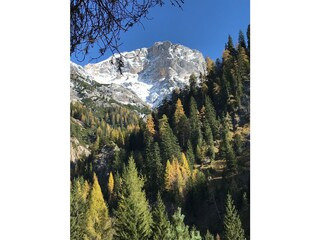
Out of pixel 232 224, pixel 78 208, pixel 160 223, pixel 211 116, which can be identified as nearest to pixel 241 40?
pixel 211 116

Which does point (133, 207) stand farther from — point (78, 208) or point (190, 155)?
point (190, 155)

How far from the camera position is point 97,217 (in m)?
2.26

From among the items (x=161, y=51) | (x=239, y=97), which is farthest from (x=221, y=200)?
(x=161, y=51)

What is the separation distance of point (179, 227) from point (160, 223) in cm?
11

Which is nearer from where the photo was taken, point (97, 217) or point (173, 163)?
point (173, 163)

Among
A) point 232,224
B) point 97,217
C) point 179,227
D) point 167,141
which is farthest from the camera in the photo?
point 97,217

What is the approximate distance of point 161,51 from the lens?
2.12 meters

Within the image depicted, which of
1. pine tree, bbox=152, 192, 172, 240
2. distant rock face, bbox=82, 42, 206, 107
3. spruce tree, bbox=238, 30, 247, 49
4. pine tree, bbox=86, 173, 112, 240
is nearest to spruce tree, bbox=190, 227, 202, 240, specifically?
pine tree, bbox=152, 192, 172, 240

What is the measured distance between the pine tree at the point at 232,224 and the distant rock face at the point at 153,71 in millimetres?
610

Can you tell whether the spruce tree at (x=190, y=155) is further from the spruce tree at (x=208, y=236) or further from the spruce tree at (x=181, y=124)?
the spruce tree at (x=208, y=236)

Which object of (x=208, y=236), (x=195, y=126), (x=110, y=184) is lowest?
(x=208, y=236)

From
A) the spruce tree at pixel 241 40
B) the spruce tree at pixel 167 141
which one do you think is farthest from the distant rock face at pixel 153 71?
the spruce tree at pixel 241 40
